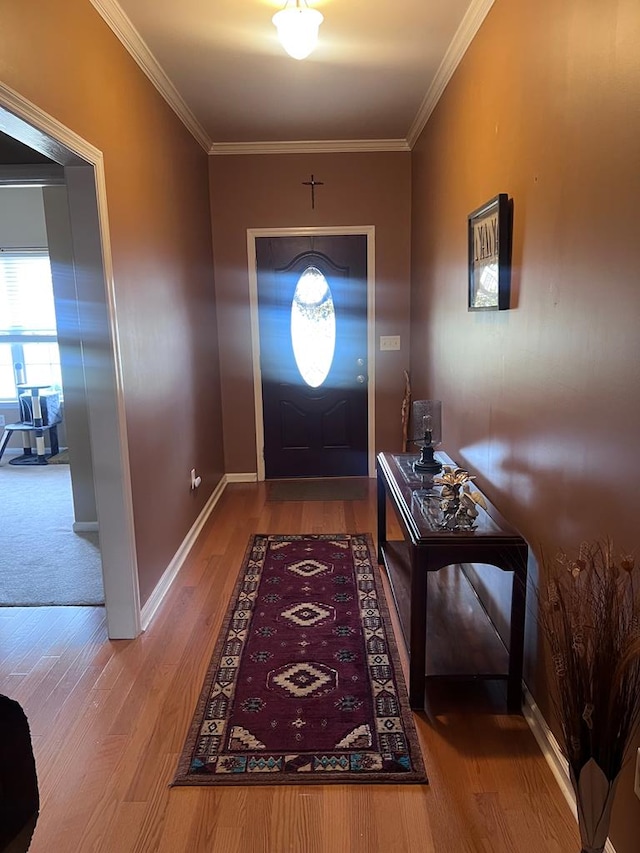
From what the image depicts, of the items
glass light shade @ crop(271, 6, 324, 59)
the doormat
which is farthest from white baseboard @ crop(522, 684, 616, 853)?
glass light shade @ crop(271, 6, 324, 59)

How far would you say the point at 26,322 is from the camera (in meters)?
6.29

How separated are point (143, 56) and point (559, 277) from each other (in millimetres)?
2256

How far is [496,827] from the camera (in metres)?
1.60

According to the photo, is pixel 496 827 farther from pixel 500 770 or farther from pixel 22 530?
pixel 22 530

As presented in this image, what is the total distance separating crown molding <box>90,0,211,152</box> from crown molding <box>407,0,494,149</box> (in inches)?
56.0

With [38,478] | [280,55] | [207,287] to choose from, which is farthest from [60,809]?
[38,478]

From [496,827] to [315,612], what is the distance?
128cm

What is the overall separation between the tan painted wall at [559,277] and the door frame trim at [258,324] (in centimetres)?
179

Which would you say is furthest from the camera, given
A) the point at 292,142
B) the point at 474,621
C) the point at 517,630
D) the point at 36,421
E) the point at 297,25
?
the point at 36,421

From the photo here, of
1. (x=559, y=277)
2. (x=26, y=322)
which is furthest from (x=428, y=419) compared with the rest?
(x=26, y=322)

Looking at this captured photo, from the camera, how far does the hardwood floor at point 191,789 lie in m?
1.58

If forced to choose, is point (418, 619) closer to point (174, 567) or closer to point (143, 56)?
point (174, 567)

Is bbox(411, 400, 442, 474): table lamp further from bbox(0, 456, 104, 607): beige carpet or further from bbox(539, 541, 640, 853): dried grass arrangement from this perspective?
bbox(0, 456, 104, 607): beige carpet

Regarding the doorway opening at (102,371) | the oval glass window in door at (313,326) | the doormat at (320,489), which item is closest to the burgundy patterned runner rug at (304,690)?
the doorway opening at (102,371)
